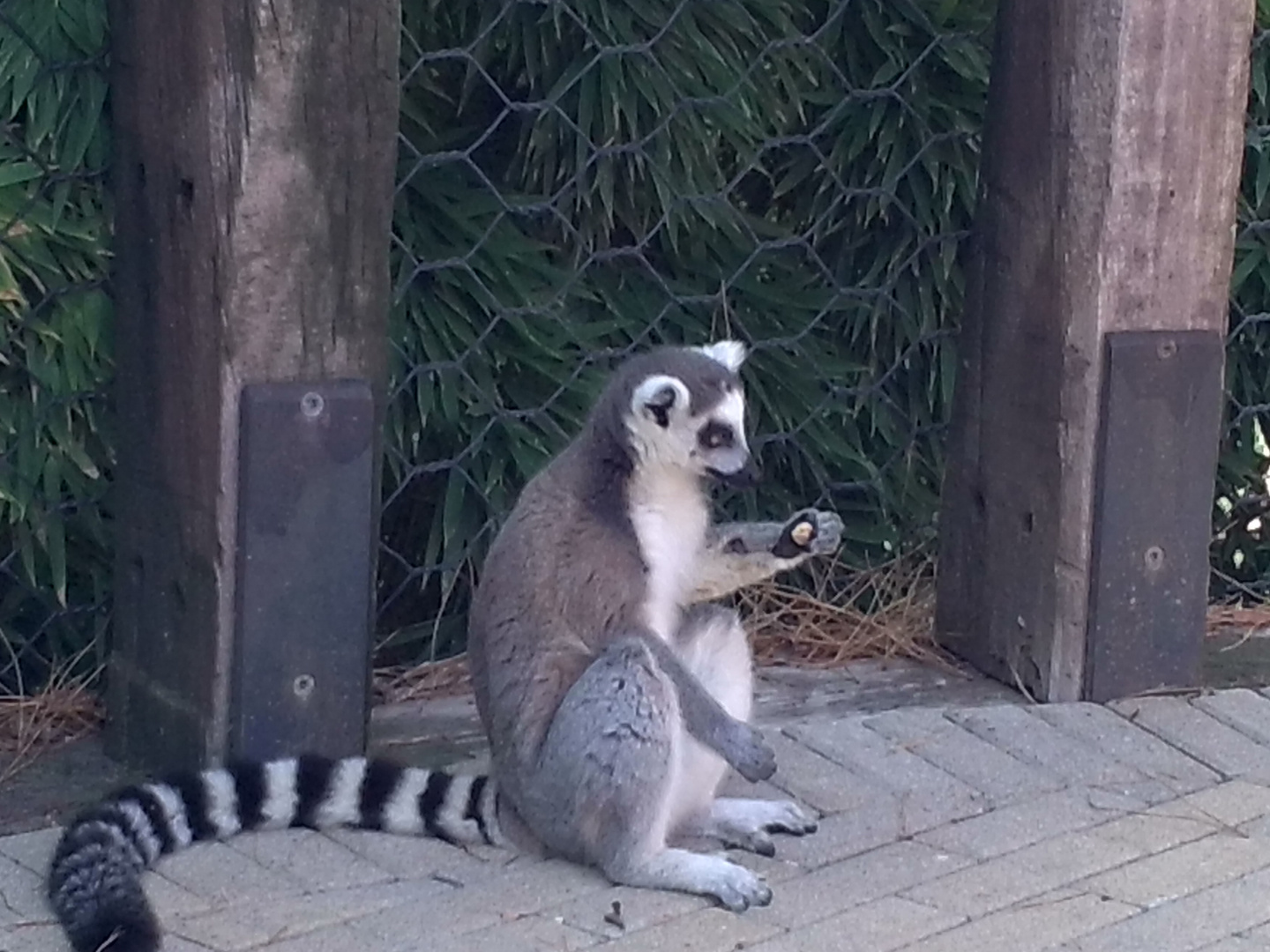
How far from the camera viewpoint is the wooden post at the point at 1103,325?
3.82m

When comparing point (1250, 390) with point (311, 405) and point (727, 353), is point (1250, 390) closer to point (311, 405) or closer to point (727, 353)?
point (727, 353)

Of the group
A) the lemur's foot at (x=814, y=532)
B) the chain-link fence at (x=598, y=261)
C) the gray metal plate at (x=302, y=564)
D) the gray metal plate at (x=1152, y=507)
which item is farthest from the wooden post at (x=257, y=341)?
the gray metal plate at (x=1152, y=507)

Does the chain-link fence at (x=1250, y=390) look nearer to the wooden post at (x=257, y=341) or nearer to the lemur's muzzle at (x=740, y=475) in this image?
the lemur's muzzle at (x=740, y=475)

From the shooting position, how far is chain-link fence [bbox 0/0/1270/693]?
374 centimetres

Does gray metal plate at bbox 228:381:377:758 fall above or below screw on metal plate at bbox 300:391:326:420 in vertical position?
below

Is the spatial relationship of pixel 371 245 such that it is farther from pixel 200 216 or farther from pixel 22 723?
pixel 22 723

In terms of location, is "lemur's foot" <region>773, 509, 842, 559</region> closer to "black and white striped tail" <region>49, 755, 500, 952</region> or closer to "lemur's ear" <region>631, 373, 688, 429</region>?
"lemur's ear" <region>631, 373, 688, 429</region>

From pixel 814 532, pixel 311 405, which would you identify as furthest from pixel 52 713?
pixel 814 532

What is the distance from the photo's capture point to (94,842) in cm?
311

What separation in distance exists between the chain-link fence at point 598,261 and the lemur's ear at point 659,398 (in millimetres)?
754

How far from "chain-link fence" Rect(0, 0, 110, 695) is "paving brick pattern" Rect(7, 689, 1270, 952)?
28.7 inches

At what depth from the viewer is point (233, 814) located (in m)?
3.32

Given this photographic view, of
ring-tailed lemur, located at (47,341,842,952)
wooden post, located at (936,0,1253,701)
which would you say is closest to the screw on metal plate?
ring-tailed lemur, located at (47,341,842,952)

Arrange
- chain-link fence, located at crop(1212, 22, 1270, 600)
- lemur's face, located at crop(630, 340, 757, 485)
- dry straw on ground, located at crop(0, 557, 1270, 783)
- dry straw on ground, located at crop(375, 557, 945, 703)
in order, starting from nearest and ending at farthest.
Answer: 1. lemur's face, located at crop(630, 340, 757, 485)
2. dry straw on ground, located at crop(0, 557, 1270, 783)
3. dry straw on ground, located at crop(375, 557, 945, 703)
4. chain-link fence, located at crop(1212, 22, 1270, 600)
